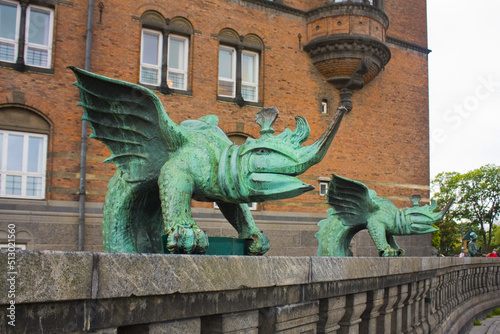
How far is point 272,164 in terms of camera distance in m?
3.64

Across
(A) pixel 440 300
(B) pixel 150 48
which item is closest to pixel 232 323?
(A) pixel 440 300

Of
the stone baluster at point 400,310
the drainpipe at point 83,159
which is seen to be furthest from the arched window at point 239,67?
the stone baluster at point 400,310

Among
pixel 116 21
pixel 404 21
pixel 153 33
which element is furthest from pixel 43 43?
pixel 404 21

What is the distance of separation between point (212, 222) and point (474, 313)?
7.89m

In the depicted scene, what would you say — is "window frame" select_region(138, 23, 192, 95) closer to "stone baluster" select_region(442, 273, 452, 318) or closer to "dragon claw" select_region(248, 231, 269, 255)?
"stone baluster" select_region(442, 273, 452, 318)

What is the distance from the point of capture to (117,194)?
4.09 metres

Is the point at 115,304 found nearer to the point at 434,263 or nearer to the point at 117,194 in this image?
the point at 117,194

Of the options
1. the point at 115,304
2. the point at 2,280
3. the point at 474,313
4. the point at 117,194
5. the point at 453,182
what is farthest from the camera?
the point at 453,182

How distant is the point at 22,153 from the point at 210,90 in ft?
19.3

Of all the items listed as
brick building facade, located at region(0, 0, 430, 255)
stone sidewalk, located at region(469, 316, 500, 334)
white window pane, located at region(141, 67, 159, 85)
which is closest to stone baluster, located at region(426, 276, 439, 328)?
stone sidewalk, located at region(469, 316, 500, 334)

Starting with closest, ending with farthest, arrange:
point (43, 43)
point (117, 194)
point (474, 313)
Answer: point (117, 194)
point (474, 313)
point (43, 43)

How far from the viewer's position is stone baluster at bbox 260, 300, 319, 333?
2.88 meters

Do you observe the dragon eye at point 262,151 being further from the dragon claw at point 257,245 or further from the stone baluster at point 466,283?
the stone baluster at point 466,283

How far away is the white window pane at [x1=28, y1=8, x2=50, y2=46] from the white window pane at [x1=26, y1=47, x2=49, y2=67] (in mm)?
255
